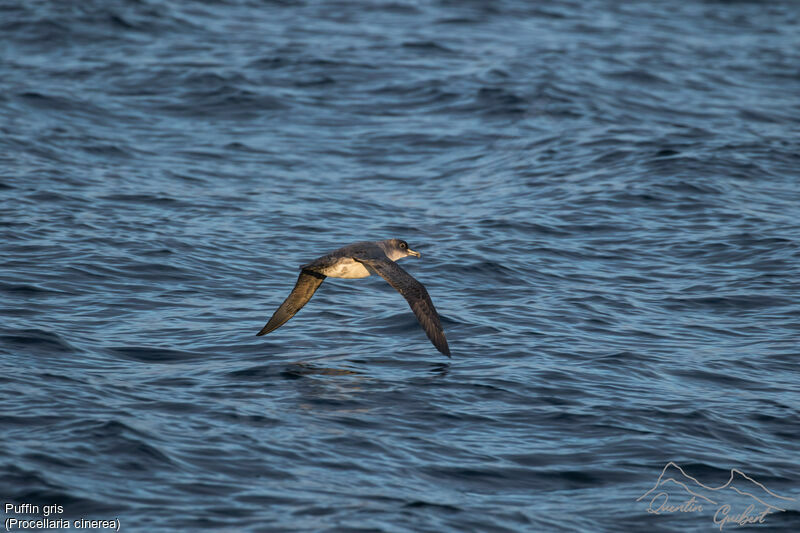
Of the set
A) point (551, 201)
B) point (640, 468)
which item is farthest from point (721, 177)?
point (640, 468)

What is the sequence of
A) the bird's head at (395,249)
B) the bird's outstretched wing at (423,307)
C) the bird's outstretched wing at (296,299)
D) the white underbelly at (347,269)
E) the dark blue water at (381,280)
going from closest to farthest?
the dark blue water at (381,280)
the bird's outstretched wing at (423,307)
the white underbelly at (347,269)
the bird's outstretched wing at (296,299)
the bird's head at (395,249)

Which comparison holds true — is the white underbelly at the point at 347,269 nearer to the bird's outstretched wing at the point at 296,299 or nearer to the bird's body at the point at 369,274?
the bird's body at the point at 369,274

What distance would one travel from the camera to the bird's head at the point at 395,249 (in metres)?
11.1

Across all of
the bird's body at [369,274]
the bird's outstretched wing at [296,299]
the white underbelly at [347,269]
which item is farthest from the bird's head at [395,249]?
the bird's outstretched wing at [296,299]

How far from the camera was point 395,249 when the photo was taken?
36.8ft

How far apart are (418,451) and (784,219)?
981 cm

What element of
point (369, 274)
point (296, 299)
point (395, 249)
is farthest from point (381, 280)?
point (369, 274)

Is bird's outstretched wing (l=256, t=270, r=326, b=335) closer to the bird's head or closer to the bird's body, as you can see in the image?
the bird's body

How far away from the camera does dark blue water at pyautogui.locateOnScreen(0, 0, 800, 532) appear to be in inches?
311

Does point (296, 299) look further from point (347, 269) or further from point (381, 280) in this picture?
point (381, 280)

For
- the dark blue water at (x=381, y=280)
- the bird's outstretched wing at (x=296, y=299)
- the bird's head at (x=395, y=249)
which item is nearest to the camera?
the dark blue water at (x=381, y=280)

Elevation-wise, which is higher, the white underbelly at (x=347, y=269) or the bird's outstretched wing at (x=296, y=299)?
the white underbelly at (x=347, y=269)

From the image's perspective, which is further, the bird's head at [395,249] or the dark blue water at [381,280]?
the bird's head at [395,249]

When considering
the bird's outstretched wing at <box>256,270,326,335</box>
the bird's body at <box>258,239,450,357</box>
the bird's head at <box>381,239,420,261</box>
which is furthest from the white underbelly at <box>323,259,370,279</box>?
the bird's head at <box>381,239,420,261</box>
